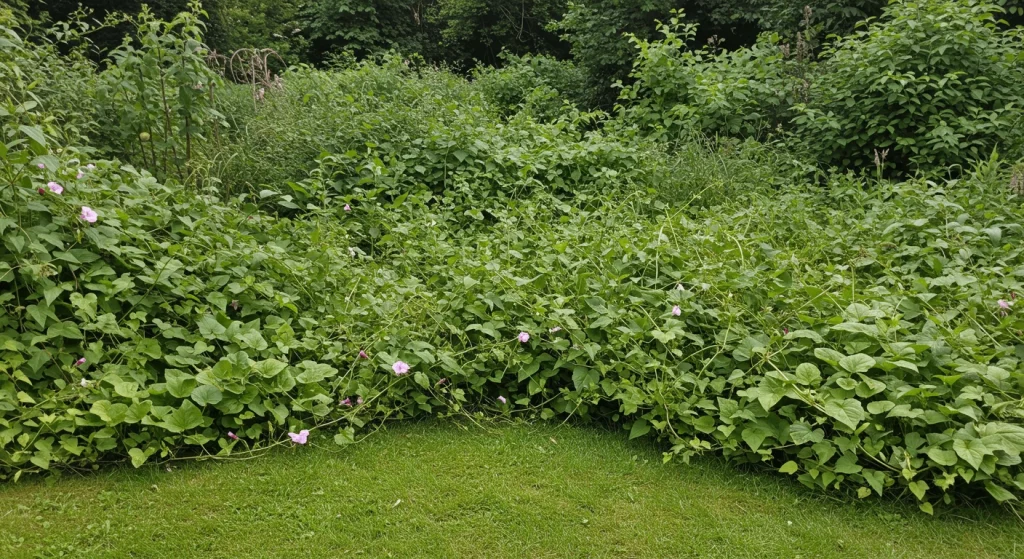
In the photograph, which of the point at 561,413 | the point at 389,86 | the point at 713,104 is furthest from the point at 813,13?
the point at 561,413

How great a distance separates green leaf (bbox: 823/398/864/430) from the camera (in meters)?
2.28

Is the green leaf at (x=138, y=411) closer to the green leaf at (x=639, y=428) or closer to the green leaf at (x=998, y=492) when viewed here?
the green leaf at (x=639, y=428)

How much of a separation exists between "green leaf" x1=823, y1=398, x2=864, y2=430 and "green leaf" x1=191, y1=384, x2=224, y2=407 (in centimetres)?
234

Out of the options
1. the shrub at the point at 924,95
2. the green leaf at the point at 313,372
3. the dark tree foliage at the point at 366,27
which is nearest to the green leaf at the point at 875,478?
the green leaf at the point at 313,372

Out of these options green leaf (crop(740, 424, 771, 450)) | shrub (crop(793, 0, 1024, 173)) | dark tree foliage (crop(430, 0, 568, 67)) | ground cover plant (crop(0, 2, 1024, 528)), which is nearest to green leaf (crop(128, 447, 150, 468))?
ground cover plant (crop(0, 2, 1024, 528))

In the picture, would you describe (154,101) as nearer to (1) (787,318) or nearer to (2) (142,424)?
(2) (142,424)

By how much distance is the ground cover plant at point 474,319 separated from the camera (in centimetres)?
238

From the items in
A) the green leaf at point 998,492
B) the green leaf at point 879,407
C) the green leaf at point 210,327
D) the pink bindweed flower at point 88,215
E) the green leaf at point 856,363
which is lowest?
the green leaf at point 998,492

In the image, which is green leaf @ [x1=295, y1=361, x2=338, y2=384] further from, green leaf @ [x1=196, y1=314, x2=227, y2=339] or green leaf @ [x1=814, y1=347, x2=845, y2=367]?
green leaf @ [x1=814, y1=347, x2=845, y2=367]

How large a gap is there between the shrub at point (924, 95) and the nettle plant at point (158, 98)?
4.81 m

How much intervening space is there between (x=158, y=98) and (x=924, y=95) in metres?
5.66

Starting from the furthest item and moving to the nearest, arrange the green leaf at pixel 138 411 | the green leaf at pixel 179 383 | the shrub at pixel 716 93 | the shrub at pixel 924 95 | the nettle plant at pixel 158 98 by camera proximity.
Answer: the shrub at pixel 716 93
the shrub at pixel 924 95
the nettle plant at pixel 158 98
the green leaf at pixel 179 383
the green leaf at pixel 138 411

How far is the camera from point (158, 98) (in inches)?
151

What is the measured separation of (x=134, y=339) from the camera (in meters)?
2.62
